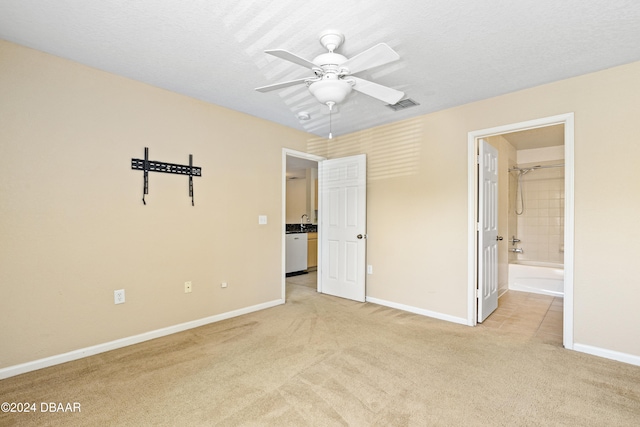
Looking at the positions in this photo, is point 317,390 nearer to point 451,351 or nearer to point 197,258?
point 451,351

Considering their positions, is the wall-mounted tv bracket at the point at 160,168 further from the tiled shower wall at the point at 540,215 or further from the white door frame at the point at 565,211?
the tiled shower wall at the point at 540,215

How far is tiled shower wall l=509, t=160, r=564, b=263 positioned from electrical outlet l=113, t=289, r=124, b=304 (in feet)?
19.2

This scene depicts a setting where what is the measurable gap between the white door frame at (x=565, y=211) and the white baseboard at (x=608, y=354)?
0.22ft

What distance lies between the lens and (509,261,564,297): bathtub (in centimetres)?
459

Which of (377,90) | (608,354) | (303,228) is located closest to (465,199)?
(608,354)

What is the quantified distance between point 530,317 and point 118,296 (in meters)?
4.35

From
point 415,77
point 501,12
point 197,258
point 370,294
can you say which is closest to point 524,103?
point 415,77

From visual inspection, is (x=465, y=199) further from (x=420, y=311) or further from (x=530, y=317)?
(x=530, y=317)

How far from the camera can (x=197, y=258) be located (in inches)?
128

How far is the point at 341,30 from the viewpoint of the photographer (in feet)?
6.45

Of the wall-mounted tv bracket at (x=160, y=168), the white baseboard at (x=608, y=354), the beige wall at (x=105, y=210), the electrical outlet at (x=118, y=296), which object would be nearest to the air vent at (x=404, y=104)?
the beige wall at (x=105, y=210)

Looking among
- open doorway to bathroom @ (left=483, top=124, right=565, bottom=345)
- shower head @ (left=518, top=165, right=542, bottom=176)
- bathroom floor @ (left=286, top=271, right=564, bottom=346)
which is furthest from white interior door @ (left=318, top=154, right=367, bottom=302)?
shower head @ (left=518, top=165, right=542, bottom=176)

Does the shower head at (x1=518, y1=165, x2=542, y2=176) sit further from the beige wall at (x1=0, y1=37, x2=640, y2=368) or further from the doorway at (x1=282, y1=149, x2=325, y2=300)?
the doorway at (x1=282, y1=149, x2=325, y2=300)

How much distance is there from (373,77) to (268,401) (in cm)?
257
